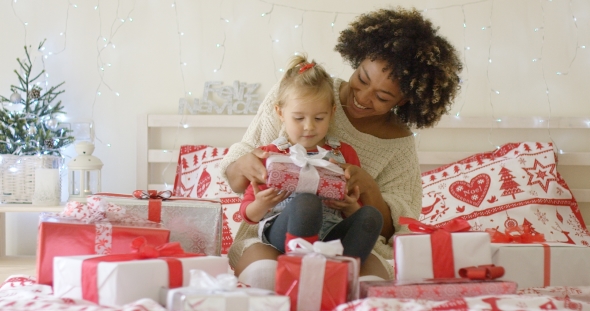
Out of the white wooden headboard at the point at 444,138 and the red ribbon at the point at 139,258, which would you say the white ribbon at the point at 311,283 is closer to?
the red ribbon at the point at 139,258

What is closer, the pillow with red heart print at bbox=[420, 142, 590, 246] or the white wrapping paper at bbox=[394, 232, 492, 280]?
the white wrapping paper at bbox=[394, 232, 492, 280]

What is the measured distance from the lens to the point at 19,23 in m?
3.26

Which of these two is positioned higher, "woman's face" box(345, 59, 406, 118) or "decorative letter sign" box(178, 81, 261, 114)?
"decorative letter sign" box(178, 81, 261, 114)

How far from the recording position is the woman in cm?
174

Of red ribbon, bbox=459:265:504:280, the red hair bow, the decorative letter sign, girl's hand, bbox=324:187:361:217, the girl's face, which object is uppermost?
the decorative letter sign

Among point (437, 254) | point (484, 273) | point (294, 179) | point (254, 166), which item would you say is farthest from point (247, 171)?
point (484, 273)

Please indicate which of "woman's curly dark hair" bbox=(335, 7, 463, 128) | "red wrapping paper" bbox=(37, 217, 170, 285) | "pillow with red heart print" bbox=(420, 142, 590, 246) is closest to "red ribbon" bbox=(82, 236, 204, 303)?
"red wrapping paper" bbox=(37, 217, 170, 285)

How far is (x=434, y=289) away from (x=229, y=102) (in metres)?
2.04

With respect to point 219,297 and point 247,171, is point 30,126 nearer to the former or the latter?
point 247,171

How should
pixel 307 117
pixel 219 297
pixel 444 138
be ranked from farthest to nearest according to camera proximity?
1. pixel 444 138
2. pixel 307 117
3. pixel 219 297

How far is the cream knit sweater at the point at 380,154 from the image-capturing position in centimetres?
184

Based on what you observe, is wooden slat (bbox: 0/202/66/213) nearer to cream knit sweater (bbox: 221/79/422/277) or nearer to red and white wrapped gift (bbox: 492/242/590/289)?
cream knit sweater (bbox: 221/79/422/277)

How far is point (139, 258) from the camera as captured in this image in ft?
4.32

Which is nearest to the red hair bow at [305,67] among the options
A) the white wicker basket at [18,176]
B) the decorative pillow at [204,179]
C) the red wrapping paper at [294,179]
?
the red wrapping paper at [294,179]
